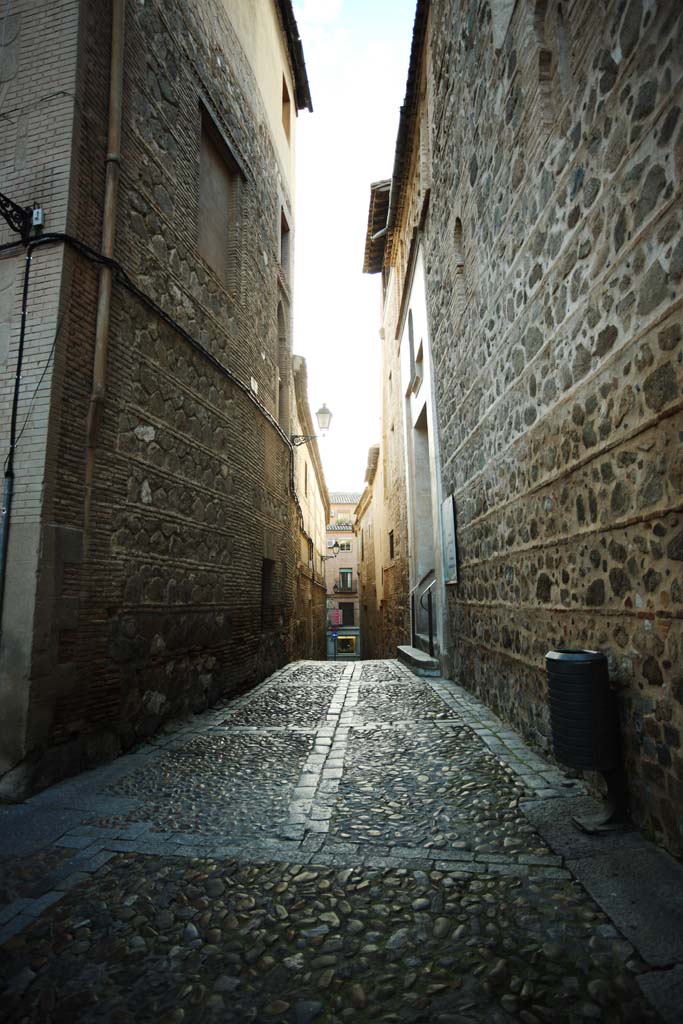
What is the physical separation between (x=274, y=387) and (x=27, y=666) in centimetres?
684

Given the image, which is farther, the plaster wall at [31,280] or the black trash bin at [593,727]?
the plaster wall at [31,280]

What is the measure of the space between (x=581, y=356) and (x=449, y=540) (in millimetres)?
4254

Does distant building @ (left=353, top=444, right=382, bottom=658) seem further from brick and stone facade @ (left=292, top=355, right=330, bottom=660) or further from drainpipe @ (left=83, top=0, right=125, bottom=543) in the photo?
drainpipe @ (left=83, top=0, right=125, bottom=543)

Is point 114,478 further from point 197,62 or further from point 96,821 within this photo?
point 197,62

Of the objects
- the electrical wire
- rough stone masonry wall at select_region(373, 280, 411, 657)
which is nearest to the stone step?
rough stone masonry wall at select_region(373, 280, 411, 657)

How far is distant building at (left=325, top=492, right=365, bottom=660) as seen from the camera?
3894cm

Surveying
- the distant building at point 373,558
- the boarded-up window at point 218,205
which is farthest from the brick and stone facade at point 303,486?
the boarded-up window at point 218,205

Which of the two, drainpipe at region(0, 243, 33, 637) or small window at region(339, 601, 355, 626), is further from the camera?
small window at region(339, 601, 355, 626)

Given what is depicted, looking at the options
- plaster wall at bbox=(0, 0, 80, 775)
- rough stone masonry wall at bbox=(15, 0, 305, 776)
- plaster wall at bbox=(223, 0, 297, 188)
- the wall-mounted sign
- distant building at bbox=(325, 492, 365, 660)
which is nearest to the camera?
plaster wall at bbox=(0, 0, 80, 775)

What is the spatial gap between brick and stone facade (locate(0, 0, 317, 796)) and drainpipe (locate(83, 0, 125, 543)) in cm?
6

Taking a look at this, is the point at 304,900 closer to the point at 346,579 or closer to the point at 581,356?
the point at 581,356

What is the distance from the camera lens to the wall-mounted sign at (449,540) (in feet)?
22.7

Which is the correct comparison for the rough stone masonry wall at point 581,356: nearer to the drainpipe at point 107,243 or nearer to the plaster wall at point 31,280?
the drainpipe at point 107,243

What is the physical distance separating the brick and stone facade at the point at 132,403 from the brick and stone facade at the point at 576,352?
9.14 feet
